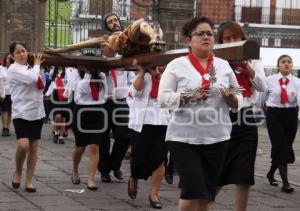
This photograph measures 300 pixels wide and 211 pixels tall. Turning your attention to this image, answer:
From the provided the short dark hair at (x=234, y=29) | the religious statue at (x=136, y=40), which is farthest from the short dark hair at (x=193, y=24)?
the religious statue at (x=136, y=40)

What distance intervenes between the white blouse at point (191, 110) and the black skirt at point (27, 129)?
10.2 feet

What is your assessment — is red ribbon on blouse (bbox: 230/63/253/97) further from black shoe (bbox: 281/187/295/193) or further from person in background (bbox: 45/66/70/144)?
person in background (bbox: 45/66/70/144)

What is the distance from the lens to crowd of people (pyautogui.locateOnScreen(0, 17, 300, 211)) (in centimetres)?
532

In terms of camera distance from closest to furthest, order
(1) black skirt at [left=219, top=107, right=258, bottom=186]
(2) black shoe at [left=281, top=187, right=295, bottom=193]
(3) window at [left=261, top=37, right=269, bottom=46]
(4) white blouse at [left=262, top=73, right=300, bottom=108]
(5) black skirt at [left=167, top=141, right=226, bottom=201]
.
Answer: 1. (5) black skirt at [left=167, top=141, right=226, bottom=201]
2. (1) black skirt at [left=219, top=107, right=258, bottom=186]
3. (2) black shoe at [left=281, top=187, right=295, bottom=193]
4. (4) white blouse at [left=262, top=73, right=300, bottom=108]
5. (3) window at [left=261, top=37, right=269, bottom=46]

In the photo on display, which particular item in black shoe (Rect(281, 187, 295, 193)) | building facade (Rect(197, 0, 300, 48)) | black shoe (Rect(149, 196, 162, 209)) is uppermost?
building facade (Rect(197, 0, 300, 48))

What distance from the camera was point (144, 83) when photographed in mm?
7469

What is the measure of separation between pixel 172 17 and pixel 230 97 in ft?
32.3

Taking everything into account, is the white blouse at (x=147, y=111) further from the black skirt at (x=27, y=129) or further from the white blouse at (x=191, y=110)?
the white blouse at (x=191, y=110)

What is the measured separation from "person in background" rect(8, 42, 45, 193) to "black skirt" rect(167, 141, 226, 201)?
10.1ft

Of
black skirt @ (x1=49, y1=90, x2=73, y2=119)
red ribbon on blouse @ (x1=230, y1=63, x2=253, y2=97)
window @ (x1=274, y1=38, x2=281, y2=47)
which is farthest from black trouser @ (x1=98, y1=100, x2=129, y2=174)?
window @ (x1=274, y1=38, x2=281, y2=47)

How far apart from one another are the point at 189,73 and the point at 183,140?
52 centimetres

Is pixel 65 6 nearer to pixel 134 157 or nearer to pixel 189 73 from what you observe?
pixel 134 157

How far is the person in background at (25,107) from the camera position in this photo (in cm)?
805

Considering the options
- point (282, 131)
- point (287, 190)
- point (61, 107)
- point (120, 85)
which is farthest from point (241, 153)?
point (61, 107)
